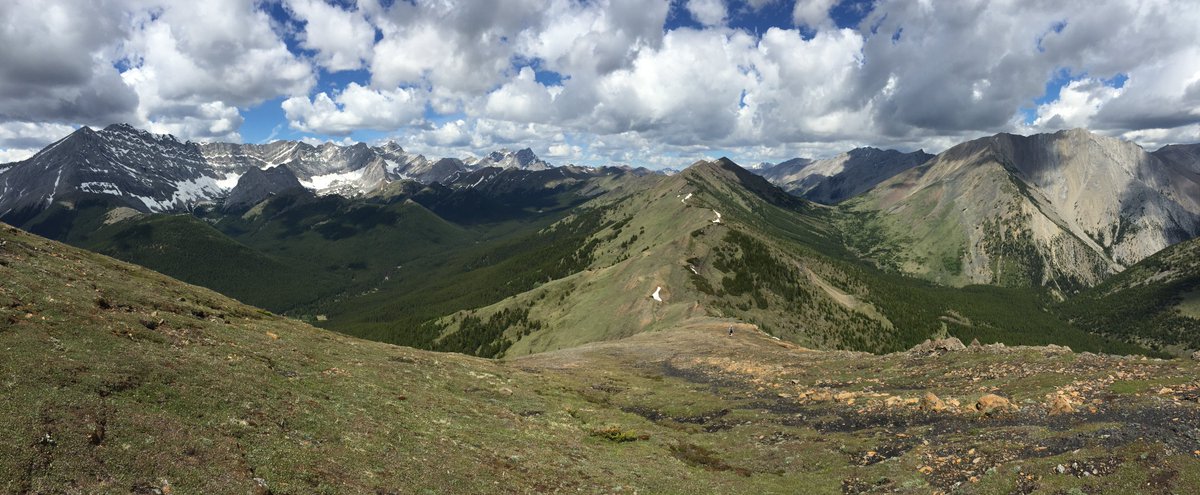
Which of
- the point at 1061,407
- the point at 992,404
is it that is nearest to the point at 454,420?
the point at 992,404

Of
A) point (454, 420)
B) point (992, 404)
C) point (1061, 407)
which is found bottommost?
point (454, 420)

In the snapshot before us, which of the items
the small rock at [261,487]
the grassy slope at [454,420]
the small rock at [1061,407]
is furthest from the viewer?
the small rock at [1061,407]

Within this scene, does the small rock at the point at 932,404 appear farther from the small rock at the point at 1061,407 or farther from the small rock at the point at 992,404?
the small rock at the point at 1061,407

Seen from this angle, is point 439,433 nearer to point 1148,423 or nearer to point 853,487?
point 853,487

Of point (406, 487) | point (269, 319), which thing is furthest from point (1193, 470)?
point (269, 319)

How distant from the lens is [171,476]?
61.3ft

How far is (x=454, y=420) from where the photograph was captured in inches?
1364

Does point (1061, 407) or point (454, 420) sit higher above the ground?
point (1061, 407)

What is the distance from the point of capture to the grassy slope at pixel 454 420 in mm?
20688

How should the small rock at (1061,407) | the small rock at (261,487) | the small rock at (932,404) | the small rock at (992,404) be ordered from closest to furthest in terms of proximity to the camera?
the small rock at (261,487), the small rock at (1061,407), the small rock at (992,404), the small rock at (932,404)

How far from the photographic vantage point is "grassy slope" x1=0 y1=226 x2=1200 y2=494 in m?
20.7

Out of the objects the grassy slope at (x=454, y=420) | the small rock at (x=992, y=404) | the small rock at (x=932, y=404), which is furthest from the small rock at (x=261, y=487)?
the small rock at (x=992, y=404)

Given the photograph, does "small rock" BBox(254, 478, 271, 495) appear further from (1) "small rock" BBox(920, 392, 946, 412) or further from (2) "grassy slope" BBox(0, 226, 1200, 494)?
(1) "small rock" BBox(920, 392, 946, 412)

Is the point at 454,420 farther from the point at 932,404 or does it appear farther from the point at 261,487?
A: the point at 932,404
